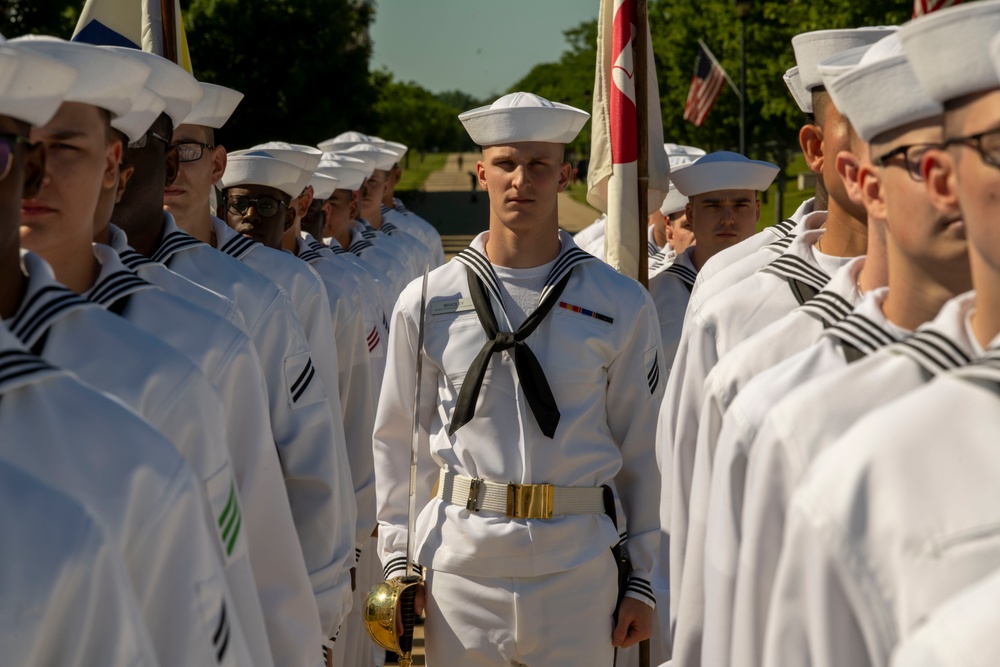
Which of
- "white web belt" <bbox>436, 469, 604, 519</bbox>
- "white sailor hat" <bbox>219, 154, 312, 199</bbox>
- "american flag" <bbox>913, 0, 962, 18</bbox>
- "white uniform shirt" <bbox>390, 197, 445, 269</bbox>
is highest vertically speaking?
"american flag" <bbox>913, 0, 962, 18</bbox>

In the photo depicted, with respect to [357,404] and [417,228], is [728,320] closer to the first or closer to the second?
[357,404]

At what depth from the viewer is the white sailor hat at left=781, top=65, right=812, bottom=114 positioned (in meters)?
4.47

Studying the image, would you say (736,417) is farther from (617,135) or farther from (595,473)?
(617,135)

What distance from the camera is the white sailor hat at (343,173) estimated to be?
32.8 feet

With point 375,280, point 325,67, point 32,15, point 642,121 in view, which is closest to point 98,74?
point 642,121

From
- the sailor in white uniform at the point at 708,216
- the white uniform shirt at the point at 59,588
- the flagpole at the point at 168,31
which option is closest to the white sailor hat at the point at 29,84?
the white uniform shirt at the point at 59,588

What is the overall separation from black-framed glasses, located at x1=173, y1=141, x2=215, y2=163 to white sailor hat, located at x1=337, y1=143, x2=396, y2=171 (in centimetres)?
620

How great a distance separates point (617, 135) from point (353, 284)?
7.18ft

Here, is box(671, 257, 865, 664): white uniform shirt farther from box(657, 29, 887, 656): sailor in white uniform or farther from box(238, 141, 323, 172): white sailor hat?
box(238, 141, 323, 172): white sailor hat

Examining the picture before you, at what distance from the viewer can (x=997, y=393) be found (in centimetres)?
177

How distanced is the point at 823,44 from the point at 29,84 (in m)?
2.60

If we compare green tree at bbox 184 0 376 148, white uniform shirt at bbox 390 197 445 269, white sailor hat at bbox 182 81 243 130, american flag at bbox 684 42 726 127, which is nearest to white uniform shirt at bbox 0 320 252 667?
white sailor hat at bbox 182 81 243 130

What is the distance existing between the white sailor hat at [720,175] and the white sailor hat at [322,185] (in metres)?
3.22

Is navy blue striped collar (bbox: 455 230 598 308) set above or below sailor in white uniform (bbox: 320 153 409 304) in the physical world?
above
